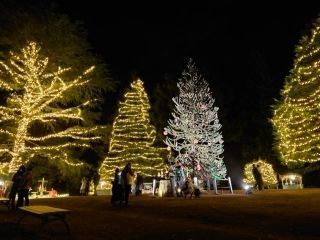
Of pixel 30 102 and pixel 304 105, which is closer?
pixel 30 102

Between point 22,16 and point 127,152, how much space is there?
1900 centimetres

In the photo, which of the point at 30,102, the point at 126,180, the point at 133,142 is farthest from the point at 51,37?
the point at 133,142

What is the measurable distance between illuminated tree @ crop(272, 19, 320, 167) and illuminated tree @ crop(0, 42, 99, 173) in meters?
15.1

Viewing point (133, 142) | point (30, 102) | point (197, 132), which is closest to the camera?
point (30, 102)

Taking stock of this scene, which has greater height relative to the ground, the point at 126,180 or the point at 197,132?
the point at 197,132

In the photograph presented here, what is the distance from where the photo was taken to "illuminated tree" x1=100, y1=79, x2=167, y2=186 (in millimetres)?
35531

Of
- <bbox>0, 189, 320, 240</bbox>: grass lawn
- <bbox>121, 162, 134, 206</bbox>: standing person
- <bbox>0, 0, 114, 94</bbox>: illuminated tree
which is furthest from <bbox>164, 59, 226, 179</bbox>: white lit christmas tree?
<bbox>0, 189, 320, 240</bbox>: grass lawn

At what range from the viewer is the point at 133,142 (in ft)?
118

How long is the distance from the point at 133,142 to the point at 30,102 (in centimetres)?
1484

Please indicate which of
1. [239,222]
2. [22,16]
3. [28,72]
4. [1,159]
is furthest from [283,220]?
[1,159]

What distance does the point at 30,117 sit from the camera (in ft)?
73.3

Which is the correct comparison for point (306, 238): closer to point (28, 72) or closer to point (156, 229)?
point (156, 229)

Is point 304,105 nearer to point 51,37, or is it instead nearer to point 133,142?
point 133,142

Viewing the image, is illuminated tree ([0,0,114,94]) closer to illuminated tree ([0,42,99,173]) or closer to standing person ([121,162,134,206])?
illuminated tree ([0,42,99,173])
